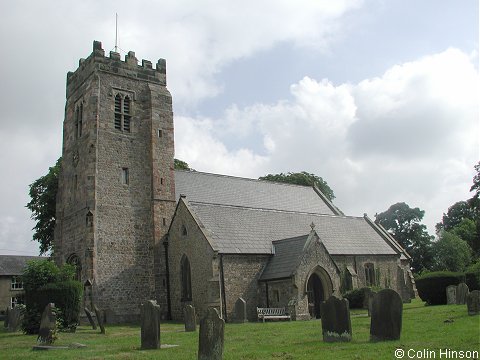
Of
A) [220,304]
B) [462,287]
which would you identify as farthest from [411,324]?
[220,304]

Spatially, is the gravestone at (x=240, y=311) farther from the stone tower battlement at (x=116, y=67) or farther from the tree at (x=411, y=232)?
the tree at (x=411, y=232)

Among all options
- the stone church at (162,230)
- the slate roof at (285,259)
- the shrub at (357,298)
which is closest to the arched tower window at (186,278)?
the stone church at (162,230)

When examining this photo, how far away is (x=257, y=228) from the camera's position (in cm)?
3319

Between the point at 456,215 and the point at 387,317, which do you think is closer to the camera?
the point at 387,317

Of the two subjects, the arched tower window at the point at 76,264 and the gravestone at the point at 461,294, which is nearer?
the gravestone at the point at 461,294

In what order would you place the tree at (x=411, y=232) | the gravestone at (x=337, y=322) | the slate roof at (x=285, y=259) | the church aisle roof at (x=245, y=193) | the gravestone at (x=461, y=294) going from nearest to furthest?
1. the gravestone at (x=337, y=322)
2. the gravestone at (x=461, y=294)
3. the slate roof at (x=285, y=259)
4. the church aisle roof at (x=245, y=193)
5. the tree at (x=411, y=232)

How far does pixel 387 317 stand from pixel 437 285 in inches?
638

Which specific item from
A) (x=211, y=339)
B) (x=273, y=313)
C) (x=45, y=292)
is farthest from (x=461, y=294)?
(x=45, y=292)

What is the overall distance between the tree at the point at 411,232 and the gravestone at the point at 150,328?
178ft

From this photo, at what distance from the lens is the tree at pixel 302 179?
2268 inches

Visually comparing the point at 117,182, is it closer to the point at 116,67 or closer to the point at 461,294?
the point at 116,67

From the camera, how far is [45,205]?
136 ft

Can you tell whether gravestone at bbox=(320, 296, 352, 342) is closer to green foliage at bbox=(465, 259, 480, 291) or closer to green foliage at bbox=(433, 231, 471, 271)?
green foliage at bbox=(465, 259, 480, 291)

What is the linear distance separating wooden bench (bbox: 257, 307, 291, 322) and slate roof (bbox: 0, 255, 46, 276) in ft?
129
